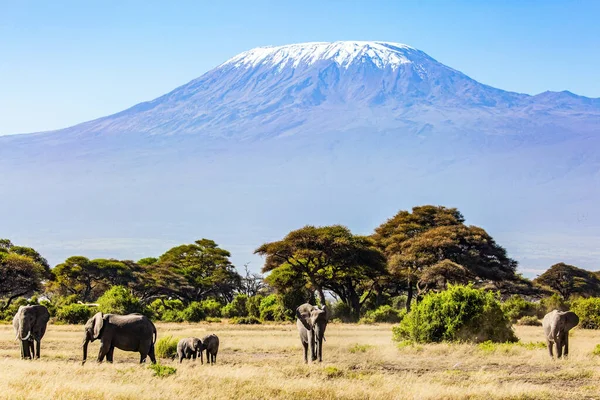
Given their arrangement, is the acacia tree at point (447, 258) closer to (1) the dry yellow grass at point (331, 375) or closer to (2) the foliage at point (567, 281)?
(2) the foliage at point (567, 281)

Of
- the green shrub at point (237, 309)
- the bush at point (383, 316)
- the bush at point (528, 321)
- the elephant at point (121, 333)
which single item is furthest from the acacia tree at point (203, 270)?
the elephant at point (121, 333)

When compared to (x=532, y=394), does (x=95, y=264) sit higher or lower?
higher

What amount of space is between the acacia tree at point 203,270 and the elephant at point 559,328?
5073 centimetres

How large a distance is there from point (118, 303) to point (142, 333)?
83.4ft

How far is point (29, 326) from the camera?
25016mm

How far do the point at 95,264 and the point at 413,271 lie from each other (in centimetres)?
3166

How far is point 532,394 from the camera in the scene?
1850 cm

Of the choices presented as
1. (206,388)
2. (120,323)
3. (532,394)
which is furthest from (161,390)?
(532,394)

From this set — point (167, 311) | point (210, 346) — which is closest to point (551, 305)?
point (167, 311)

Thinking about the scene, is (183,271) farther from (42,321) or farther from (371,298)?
(42,321)

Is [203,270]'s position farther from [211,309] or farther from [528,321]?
[528,321]

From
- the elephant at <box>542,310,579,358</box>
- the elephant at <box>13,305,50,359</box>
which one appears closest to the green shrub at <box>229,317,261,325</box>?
the elephant at <box>13,305,50,359</box>

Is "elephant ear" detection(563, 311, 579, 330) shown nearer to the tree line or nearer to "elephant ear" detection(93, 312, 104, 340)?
"elephant ear" detection(93, 312, 104, 340)

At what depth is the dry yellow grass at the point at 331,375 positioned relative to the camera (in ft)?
57.5
